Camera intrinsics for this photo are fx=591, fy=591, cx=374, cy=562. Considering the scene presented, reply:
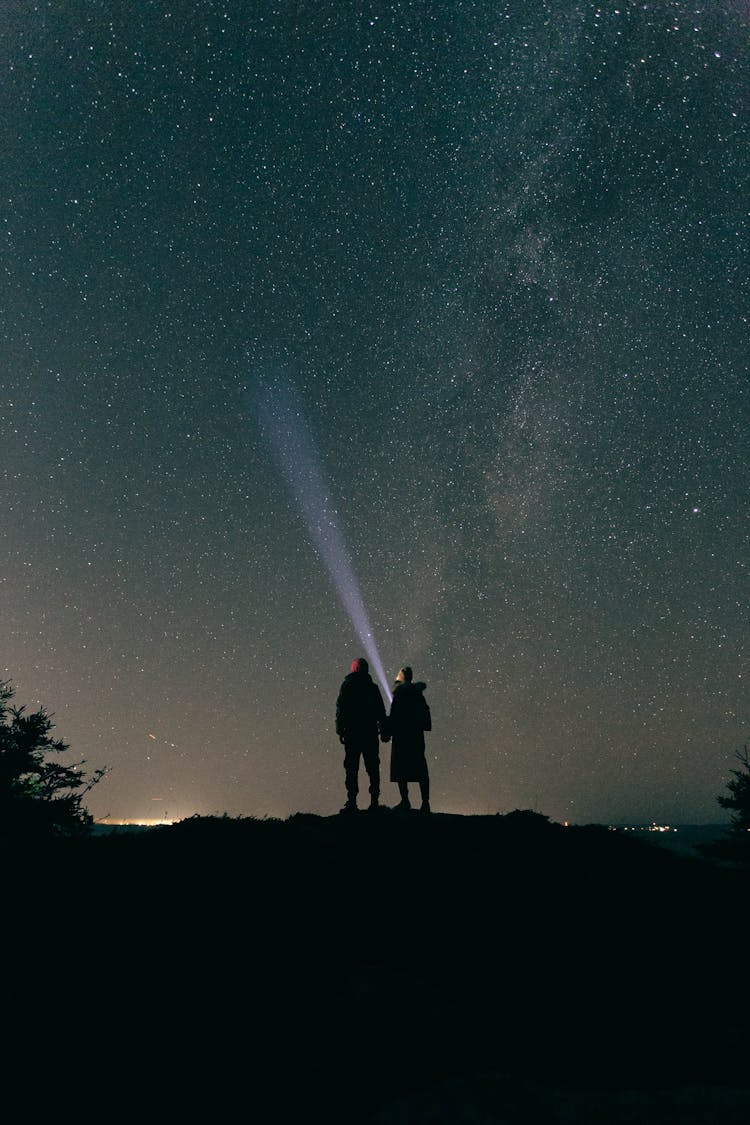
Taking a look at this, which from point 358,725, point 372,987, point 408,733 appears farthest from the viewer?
point 408,733

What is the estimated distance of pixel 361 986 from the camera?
385 cm

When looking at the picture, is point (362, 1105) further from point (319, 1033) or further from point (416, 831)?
point (416, 831)

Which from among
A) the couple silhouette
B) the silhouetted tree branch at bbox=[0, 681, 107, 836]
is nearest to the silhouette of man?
the couple silhouette

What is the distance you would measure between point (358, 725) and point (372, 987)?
21.1 ft

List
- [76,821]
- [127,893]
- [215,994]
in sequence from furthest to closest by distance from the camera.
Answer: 1. [76,821]
2. [127,893]
3. [215,994]

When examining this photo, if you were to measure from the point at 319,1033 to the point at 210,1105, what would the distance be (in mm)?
648

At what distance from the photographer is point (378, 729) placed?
1055cm

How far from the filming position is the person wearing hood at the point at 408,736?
1077 centimetres

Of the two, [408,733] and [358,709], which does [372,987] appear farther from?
[408,733]

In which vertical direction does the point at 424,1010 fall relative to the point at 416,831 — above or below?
below

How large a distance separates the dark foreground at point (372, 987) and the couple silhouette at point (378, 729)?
3.12m

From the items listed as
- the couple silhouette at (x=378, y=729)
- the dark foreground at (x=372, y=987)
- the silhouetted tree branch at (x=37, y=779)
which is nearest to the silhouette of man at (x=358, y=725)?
the couple silhouette at (x=378, y=729)

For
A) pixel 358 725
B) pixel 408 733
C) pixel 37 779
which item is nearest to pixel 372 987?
pixel 358 725

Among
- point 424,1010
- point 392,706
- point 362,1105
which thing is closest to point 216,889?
point 424,1010
